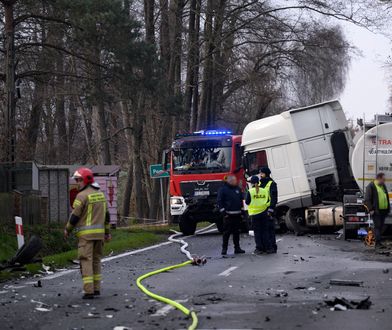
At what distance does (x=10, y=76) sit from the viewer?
1078 inches

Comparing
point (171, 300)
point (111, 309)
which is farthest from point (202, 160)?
point (111, 309)

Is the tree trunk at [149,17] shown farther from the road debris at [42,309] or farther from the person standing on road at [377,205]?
the road debris at [42,309]

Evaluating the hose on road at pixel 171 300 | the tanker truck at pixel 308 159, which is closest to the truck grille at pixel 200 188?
the tanker truck at pixel 308 159

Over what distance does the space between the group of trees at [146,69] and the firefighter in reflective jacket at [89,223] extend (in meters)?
14.2

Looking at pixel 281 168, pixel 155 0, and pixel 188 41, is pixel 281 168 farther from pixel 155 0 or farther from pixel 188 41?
pixel 155 0

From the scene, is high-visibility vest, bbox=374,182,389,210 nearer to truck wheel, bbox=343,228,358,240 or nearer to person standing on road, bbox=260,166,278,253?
person standing on road, bbox=260,166,278,253

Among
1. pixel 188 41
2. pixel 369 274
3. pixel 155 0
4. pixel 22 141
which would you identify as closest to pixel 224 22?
pixel 188 41

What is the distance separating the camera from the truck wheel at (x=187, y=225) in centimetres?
2812

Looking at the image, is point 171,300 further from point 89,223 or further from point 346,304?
point 346,304

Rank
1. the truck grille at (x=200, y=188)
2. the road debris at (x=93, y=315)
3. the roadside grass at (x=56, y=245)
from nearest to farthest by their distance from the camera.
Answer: the road debris at (x=93, y=315), the roadside grass at (x=56, y=245), the truck grille at (x=200, y=188)

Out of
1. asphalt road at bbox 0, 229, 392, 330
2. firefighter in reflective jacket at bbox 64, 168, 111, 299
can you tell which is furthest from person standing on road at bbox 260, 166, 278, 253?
firefighter in reflective jacket at bbox 64, 168, 111, 299

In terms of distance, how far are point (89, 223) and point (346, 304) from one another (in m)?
3.72

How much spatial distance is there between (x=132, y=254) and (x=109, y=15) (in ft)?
28.3

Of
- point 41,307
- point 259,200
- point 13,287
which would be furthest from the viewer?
point 259,200
